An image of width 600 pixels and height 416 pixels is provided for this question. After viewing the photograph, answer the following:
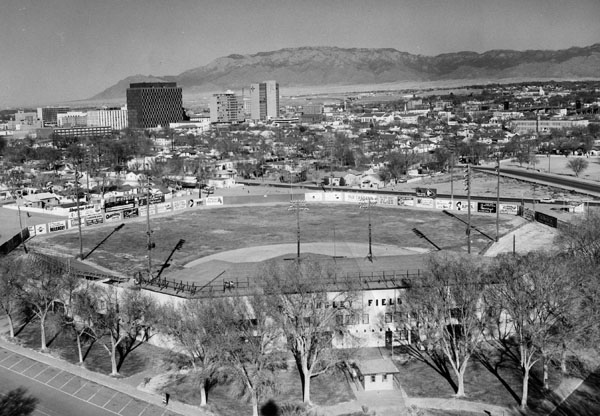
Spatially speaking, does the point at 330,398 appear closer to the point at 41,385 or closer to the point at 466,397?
the point at 466,397

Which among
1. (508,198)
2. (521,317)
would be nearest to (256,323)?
(521,317)

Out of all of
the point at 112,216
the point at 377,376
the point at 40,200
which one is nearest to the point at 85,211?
the point at 112,216

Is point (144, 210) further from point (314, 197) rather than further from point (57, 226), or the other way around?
point (314, 197)

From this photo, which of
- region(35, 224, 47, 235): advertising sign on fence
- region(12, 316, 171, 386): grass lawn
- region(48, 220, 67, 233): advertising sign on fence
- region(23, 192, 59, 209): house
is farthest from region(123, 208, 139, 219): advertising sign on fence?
region(12, 316, 171, 386): grass lawn

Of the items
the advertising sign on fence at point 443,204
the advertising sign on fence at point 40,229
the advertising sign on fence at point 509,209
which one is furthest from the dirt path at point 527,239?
the advertising sign on fence at point 40,229

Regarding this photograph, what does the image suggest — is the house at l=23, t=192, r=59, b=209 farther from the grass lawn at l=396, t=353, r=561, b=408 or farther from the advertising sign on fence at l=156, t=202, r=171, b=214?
the grass lawn at l=396, t=353, r=561, b=408
